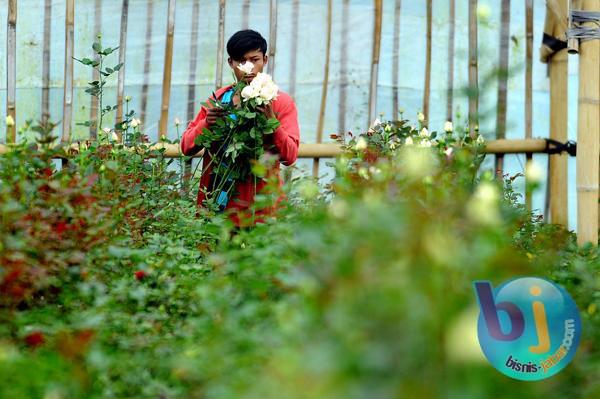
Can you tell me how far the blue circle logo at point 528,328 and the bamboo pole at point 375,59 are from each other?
3183 mm

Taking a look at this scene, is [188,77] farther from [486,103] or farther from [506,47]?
[486,103]

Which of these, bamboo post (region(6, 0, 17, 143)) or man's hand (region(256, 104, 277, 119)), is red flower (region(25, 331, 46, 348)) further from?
bamboo post (region(6, 0, 17, 143))

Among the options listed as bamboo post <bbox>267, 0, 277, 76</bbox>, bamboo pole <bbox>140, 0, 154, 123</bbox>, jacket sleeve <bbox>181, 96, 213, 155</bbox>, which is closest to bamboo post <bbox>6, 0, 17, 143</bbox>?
bamboo pole <bbox>140, 0, 154, 123</bbox>

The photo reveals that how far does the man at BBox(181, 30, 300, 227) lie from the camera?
12.2 feet

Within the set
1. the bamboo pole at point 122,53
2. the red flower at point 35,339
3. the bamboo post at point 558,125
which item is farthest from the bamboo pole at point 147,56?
the red flower at point 35,339

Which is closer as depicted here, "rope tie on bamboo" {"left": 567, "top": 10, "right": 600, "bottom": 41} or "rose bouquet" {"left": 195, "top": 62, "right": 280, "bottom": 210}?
"rose bouquet" {"left": 195, "top": 62, "right": 280, "bottom": 210}

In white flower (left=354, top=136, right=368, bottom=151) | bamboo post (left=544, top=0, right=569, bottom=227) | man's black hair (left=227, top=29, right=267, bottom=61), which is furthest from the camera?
bamboo post (left=544, top=0, right=569, bottom=227)

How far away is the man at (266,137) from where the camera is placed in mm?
3721

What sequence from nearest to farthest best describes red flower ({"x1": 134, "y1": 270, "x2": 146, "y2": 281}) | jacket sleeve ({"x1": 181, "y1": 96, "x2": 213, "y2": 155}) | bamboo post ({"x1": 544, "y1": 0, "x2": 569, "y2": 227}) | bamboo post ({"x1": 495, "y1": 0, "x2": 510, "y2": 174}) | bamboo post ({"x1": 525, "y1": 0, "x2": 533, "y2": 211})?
red flower ({"x1": 134, "y1": 270, "x2": 146, "y2": 281}) → jacket sleeve ({"x1": 181, "y1": 96, "x2": 213, "y2": 155}) → bamboo post ({"x1": 544, "y1": 0, "x2": 569, "y2": 227}) → bamboo post ({"x1": 495, "y1": 0, "x2": 510, "y2": 174}) → bamboo post ({"x1": 525, "y1": 0, "x2": 533, "y2": 211})

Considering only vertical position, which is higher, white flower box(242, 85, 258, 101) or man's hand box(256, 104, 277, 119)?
white flower box(242, 85, 258, 101)

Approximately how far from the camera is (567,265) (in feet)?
10.3

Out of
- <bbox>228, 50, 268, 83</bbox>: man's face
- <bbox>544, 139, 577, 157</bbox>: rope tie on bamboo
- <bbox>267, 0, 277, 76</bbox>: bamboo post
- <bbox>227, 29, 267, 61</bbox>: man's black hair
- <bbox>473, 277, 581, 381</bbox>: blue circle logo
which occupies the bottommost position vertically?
<bbox>473, 277, 581, 381</bbox>: blue circle logo

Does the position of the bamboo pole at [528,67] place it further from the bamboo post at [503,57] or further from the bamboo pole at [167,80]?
the bamboo pole at [167,80]

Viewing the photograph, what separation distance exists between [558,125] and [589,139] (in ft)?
3.04
